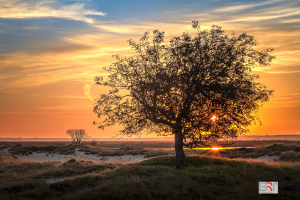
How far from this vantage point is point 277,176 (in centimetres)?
1886

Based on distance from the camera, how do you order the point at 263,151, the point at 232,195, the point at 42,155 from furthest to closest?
the point at 42,155 → the point at 263,151 → the point at 232,195

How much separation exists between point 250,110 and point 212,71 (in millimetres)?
4974

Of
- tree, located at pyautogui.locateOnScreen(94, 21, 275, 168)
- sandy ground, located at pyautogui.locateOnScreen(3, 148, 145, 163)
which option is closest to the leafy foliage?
tree, located at pyautogui.locateOnScreen(94, 21, 275, 168)

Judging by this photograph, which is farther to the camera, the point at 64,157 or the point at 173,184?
the point at 64,157

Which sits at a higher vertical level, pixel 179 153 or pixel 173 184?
pixel 179 153

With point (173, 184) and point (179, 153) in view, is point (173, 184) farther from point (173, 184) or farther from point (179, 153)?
point (179, 153)

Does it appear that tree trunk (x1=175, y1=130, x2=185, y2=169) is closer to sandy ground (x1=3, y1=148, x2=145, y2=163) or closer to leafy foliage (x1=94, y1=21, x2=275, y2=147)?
leafy foliage (x1=94, y1=21, x2=275, y2=147)

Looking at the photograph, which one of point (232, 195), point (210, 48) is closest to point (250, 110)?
point (210, 48)

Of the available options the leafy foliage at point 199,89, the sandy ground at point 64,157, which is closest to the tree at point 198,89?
the leafy foliage at point 199,89

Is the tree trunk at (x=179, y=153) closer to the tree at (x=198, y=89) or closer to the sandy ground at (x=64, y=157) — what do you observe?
the tree at (x=198, y=89)

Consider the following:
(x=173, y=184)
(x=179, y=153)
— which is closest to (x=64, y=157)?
(x=179, y=153)

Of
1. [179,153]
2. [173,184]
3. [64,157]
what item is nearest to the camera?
[173,184]

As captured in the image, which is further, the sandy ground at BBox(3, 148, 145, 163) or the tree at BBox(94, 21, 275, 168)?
the sandy ground at BBox(3, 148, 145, 163)

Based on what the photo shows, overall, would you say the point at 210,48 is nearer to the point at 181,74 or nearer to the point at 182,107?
the point at 181,74
